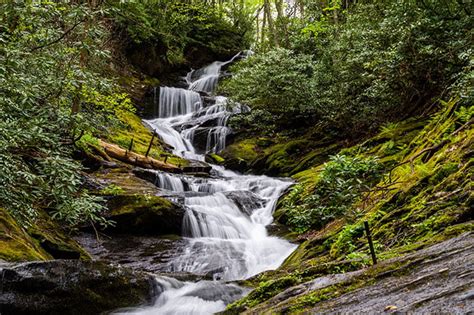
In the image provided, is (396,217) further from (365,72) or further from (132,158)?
(132,158)

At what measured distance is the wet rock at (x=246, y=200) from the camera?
11625 millimetres

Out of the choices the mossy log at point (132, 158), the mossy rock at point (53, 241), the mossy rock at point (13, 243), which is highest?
the mossy log at point (132, 158)

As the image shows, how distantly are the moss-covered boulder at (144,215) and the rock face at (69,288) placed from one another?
12.7ft

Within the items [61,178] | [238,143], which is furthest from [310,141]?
[61,178]

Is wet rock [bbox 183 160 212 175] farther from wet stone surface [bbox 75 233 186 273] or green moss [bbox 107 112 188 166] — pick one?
wet stone surface [bbox 75 233 186 273]

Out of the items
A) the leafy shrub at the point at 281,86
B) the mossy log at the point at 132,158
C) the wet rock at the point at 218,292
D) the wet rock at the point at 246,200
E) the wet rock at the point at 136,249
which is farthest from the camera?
the leafy shrub at the point at 281,86

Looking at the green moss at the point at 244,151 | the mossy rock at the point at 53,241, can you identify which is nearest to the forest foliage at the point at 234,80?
the mossy rock at the point at 53,241

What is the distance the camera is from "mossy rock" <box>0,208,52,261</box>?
4902 millimetres

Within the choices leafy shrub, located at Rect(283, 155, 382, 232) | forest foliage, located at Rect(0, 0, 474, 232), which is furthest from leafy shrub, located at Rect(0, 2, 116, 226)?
leafy shrub, located at Rect(283, 155, 382, 232)

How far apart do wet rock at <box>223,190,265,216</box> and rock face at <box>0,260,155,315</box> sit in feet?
20.5

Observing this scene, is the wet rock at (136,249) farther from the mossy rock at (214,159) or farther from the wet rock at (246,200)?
the mossy rock at (214,159)

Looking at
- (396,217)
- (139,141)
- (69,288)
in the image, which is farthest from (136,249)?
(139,141)

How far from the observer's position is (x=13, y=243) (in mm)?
5148

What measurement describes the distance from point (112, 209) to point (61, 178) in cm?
428
